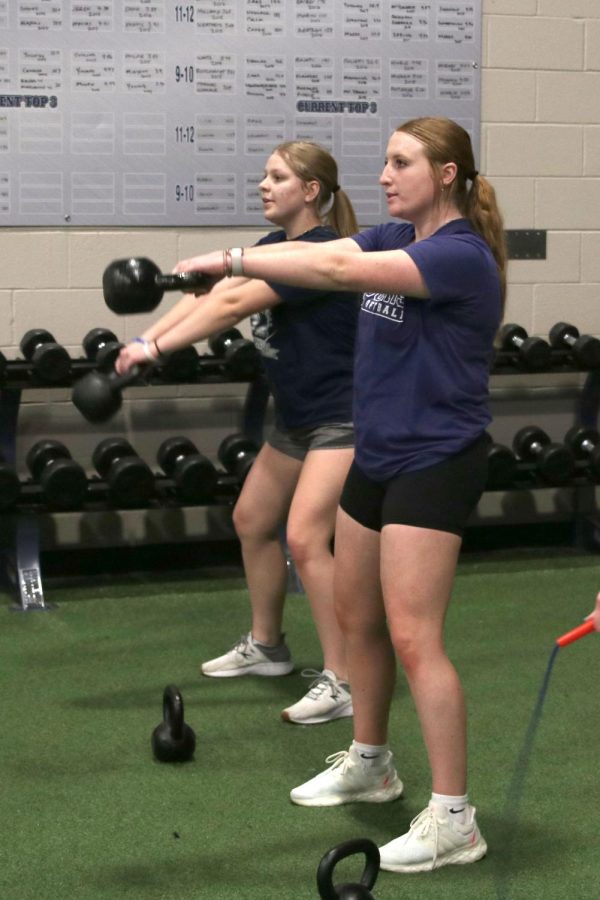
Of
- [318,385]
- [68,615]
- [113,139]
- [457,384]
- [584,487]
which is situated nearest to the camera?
[457,384]

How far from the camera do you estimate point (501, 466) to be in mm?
4965

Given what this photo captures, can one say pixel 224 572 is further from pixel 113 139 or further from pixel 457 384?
pixel 457 384

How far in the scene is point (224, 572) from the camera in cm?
505

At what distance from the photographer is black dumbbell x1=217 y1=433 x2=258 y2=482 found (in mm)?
4773

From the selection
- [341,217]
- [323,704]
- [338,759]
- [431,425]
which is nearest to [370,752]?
[338,759]

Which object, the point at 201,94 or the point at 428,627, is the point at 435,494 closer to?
the point at 428,627

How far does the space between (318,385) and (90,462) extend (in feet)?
5.62

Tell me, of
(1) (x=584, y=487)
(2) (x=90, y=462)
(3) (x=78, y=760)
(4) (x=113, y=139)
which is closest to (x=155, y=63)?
(4) (x=113, y=139)

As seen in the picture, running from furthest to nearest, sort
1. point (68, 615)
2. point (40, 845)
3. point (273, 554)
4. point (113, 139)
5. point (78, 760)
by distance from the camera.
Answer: point (113, 139), point (68, 615), point (273, 554), point (78, 760), point (40, 845)

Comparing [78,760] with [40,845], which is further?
[78,760]

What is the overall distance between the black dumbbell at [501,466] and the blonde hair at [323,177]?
5.53 feet

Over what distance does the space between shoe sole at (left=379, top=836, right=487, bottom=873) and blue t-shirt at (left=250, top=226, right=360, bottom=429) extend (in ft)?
3.79

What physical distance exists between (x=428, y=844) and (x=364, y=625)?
1.42 feet

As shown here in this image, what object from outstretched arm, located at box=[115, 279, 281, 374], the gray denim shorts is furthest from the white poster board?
outstretched arm, located at box=[115, 279, 281, 374]
